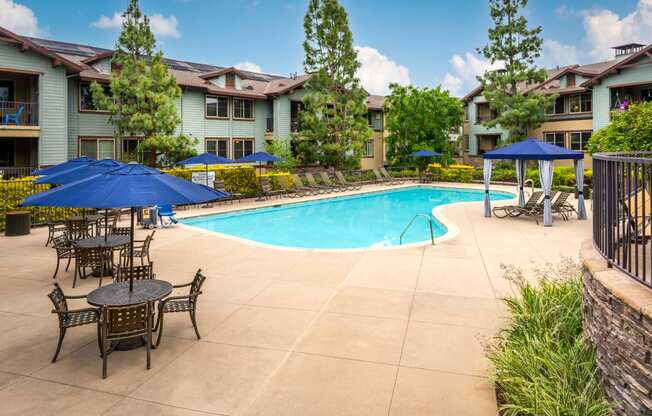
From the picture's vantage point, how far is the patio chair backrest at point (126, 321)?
5418 mm

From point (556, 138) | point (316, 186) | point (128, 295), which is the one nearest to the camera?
point (128, 295)

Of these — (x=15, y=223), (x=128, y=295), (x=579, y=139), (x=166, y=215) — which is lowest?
(x=128, y=295)

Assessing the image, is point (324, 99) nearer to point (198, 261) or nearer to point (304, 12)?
point (304, 12)

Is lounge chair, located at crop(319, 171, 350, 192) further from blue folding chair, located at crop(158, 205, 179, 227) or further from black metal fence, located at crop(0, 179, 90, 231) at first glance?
black metal fence, located at crop(0, 179, 90, 231)

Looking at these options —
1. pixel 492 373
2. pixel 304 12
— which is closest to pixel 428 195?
pixel 304 12

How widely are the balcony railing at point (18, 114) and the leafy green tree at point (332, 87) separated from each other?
15.4 metres

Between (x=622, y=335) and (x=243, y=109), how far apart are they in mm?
32848

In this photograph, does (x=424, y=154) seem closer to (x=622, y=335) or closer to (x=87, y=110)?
(x=87, y=110)

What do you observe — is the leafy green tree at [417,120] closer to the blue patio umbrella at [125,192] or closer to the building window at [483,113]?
the building window at [483,113]

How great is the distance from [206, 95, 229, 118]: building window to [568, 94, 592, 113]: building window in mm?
27144

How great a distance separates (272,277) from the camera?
31.5 ft

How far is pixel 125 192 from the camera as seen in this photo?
5.42 metres

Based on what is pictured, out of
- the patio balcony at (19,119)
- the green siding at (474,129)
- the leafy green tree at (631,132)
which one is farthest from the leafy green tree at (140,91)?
the green siding at (474,129)

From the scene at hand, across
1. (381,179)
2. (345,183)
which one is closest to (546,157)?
(345,183)
